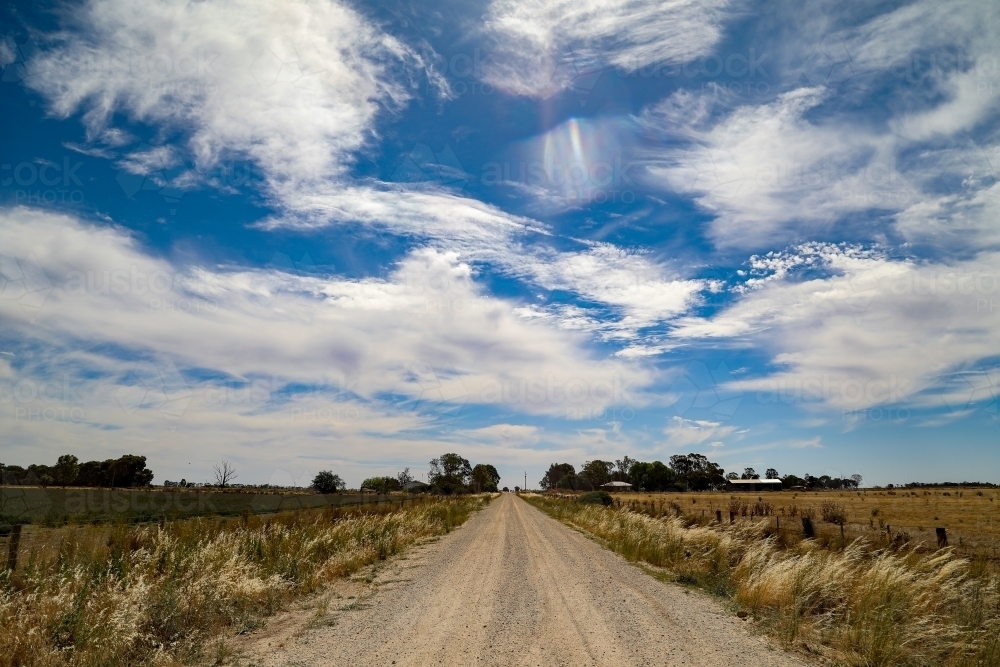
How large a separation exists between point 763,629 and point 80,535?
13098 mm

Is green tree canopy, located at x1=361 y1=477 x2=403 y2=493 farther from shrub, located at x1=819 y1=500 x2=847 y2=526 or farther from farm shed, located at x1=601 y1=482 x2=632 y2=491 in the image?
shrub, located at x1=819 y1=500 x2=847 y2=526

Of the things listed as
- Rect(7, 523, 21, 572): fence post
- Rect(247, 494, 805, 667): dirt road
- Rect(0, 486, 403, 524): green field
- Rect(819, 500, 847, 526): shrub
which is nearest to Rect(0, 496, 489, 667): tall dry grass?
Rect(7, 523, 21, 572): fence post

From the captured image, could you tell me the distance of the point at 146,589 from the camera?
311 inches

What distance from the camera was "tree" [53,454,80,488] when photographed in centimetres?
12219

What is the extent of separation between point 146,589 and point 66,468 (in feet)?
503

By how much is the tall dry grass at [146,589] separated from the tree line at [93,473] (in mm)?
136964

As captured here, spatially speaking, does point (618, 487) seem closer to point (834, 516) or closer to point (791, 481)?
point (791, 481)

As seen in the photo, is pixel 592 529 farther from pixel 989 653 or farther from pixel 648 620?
pixel 989 653

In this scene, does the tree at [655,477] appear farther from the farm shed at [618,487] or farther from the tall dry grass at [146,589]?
the tall dry grass at [146,589]

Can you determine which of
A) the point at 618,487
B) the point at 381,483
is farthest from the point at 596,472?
the point at 381,483

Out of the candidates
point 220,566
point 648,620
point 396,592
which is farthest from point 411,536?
point 648,620

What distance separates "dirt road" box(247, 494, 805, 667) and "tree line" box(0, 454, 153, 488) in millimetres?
141033

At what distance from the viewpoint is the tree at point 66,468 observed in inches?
4811

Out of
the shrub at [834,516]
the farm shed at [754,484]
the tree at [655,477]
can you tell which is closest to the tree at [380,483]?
the tree at [655,477]
